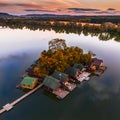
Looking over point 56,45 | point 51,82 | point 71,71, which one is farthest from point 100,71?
point 51,82

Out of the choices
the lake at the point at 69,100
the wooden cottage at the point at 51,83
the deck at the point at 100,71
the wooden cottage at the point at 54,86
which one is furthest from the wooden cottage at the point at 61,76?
the deck at the point at 100,71

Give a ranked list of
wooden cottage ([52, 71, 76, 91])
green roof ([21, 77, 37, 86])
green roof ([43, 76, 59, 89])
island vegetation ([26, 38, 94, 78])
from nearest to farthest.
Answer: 1. green roof ([43, 76, 59, 89])
2. green roof ([21, 77, 37, 86])
3. wooden cottage ([52, 71, 76, 91])
4. island vegetation ([26, 38, 94, 78])

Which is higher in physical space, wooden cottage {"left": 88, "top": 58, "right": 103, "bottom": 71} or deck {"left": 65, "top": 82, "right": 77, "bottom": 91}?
wooden cottage {"left": 88, "top": 58, "right": 103, "bottom": 71}

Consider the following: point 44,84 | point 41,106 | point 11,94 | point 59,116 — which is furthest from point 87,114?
point 11,94

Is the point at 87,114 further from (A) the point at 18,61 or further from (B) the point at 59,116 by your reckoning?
(A) the point at 18,61

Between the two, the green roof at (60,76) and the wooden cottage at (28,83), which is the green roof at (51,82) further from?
the wooden cottage at (28,83)

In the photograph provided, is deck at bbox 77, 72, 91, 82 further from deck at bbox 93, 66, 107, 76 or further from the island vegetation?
the island vegetation

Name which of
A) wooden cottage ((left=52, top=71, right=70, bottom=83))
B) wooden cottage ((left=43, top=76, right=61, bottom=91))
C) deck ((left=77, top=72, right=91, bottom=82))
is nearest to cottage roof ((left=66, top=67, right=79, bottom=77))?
deck ((left=77, top=72, right=91, bottom=82))
